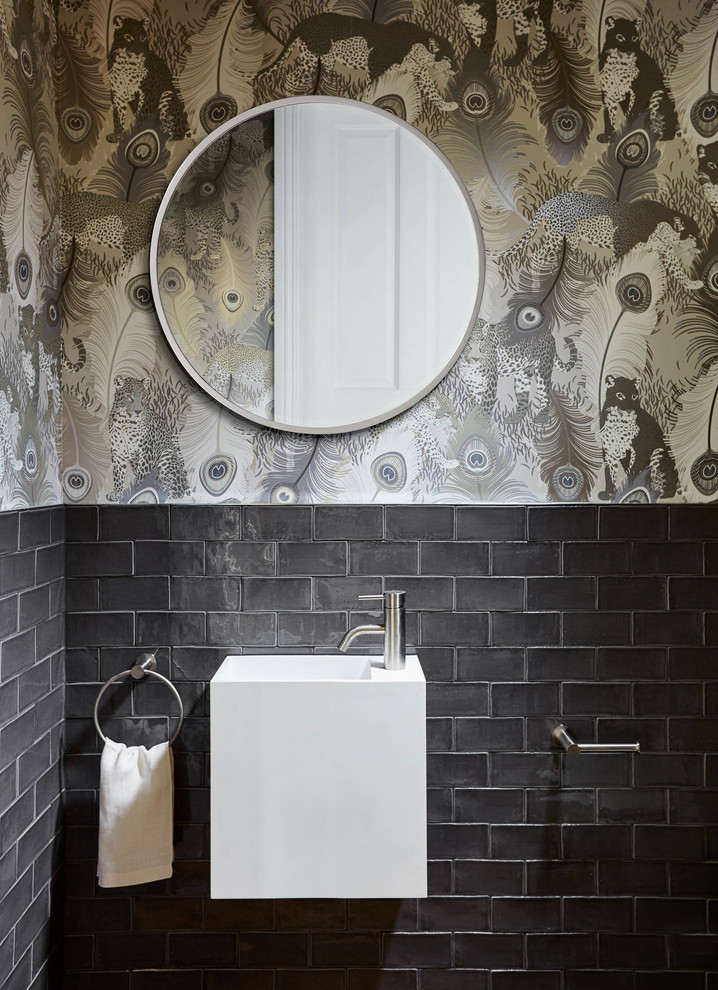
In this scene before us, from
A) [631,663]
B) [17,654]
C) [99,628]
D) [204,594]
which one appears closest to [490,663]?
[631,663]

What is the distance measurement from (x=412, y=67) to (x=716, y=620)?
55.0 inches

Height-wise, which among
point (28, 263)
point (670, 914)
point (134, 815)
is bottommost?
point (670, 914)

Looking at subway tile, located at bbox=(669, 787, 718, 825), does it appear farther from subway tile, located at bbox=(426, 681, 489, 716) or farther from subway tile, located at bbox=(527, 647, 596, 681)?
subway tile, located at bbox=(426, 681, 489, 716)

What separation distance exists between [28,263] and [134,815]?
1153mm

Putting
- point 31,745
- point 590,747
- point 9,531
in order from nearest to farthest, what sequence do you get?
1. point 9,531
2. point 31,745
3. point 590,747

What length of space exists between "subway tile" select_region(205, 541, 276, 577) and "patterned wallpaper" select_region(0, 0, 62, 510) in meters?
0.36

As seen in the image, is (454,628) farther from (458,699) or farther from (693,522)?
(693,522)

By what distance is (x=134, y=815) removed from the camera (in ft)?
5.31

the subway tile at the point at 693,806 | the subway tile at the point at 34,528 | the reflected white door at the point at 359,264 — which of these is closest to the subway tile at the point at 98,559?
the subway tile at the point at 34,528

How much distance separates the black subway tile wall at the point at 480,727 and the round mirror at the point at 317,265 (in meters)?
0.29

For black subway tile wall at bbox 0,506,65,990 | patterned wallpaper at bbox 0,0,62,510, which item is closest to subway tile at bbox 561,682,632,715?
black subway tile wall at bbox 0,506,65,990

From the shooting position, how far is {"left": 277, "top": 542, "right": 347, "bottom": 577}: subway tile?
172cm

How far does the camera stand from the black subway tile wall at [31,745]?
1434 mm

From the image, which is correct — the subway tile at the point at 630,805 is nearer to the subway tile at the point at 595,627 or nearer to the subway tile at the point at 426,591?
the subway tile at the point at 595,627
